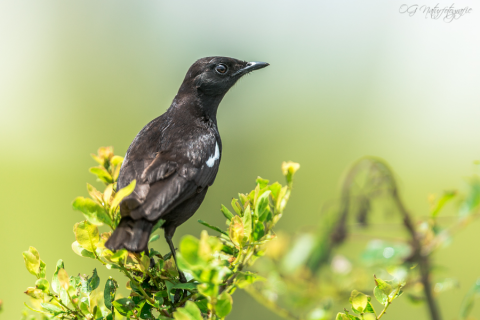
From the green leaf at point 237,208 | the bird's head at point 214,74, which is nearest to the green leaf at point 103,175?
the green leaf at point 237,208

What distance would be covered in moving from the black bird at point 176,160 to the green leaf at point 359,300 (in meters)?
0.78

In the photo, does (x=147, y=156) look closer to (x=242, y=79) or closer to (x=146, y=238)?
(x=146, y=238)

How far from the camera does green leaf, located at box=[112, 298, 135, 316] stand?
1561mm

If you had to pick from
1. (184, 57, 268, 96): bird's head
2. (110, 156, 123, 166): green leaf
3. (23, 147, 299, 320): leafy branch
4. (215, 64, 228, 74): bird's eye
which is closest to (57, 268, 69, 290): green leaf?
(23, 147, 299, 320): leafy branch

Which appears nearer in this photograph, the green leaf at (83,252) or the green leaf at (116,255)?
the green leaf at (116,255)

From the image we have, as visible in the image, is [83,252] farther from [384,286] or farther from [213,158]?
[384,286]

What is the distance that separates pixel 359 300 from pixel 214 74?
7.15 ft

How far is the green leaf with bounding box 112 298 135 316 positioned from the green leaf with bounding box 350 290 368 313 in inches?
34.7

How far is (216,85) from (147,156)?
1.07 metres

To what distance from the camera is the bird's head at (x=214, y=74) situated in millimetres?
2967

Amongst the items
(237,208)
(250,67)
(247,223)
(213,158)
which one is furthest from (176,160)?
(250,67)

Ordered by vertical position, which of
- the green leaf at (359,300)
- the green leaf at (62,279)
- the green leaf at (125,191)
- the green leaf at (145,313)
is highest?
the green leaf at (125,191)

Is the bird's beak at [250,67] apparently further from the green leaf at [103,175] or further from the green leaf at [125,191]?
the green leaf at [125,191]

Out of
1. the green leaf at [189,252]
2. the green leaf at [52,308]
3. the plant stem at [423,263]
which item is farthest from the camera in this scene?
the green leaf at [52,308]
